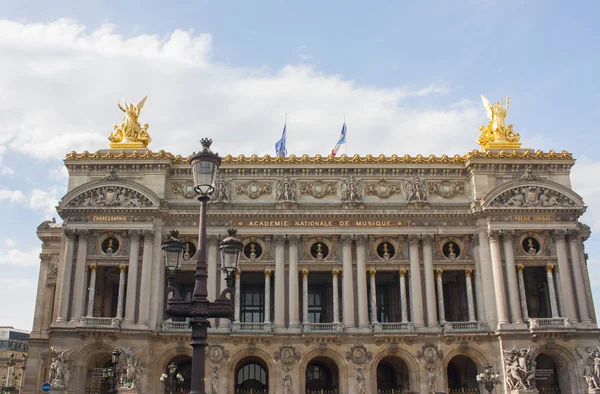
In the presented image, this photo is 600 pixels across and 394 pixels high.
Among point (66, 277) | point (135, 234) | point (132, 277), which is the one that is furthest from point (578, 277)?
point (66, 277)

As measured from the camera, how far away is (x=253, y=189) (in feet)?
151

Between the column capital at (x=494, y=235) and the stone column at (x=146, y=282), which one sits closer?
the stone column at (x=146, y=282)

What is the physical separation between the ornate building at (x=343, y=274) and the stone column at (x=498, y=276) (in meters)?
0.10

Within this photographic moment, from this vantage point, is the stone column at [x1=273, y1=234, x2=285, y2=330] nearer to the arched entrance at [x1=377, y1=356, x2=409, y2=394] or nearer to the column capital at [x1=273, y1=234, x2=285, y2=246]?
the column capital at [x1=273, y1=234, x2=285, y2=246]

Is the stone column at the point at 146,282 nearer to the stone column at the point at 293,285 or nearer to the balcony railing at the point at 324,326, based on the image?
the stone column at the point at 293,285

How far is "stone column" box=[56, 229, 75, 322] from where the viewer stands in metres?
42.4

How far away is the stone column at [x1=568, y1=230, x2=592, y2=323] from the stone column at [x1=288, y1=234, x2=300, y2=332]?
18.6 metres

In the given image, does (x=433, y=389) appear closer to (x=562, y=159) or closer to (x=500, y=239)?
(x=500, y=239)

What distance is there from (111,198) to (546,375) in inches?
1235

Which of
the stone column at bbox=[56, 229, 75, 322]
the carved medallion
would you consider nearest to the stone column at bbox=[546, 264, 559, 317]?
the carved medallion

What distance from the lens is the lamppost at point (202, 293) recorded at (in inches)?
645

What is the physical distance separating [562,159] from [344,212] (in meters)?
16.1

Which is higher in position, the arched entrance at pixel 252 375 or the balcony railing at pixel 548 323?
the balcony railing at pixel 548 323

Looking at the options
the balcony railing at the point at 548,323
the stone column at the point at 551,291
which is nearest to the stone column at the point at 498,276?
the balcony railing at the point at 548,323
